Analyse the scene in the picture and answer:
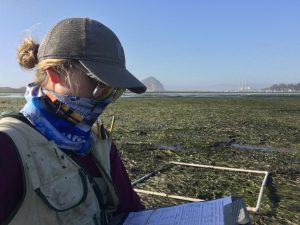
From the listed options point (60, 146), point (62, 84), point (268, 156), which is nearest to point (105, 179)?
point (60, 146)

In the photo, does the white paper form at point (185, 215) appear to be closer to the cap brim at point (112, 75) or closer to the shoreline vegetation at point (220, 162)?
the cap brim at point (112, 75)

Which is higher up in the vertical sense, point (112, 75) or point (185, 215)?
point (112, 75)

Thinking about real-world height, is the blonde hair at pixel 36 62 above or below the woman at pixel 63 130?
above

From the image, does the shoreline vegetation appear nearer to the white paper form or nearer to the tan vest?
the white paper form

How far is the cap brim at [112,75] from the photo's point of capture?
1838 millimetres

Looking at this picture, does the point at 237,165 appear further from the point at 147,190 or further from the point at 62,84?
the point at 62,84

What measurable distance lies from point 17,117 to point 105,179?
0.60 metres

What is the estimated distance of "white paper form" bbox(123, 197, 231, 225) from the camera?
6.37 ft

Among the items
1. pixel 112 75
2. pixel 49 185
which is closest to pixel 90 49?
pixel 112 75

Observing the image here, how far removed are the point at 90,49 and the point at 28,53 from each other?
1.42ft

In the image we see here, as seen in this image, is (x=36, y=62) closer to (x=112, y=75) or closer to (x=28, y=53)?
(x=28, y=53)

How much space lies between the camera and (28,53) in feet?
7.04

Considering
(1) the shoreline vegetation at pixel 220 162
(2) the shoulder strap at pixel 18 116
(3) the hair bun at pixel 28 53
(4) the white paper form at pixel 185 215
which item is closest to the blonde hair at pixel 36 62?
(3) the hair bun at pixel 28 53

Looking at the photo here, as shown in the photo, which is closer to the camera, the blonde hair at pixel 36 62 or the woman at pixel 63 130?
the woman at pixel 63 130
